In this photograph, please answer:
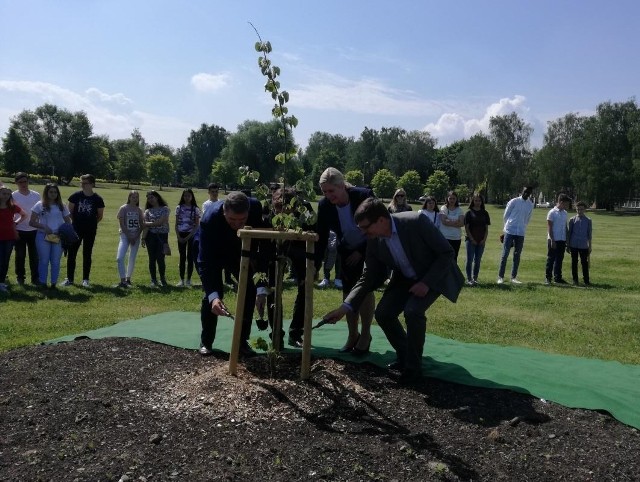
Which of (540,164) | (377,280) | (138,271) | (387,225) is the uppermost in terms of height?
(540,164)

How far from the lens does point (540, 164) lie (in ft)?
229

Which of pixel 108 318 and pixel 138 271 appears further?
pixel 138 271

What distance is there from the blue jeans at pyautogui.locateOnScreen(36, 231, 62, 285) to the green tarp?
373 cm

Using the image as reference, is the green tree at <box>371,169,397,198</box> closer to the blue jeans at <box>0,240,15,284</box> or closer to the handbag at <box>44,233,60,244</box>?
the handbag at <box>44,233,60,244</box>

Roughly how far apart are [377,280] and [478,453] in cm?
190

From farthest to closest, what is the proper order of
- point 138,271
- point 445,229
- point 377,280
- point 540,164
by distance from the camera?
point 540,164 < point 138,271 < point 445,229 < point 377,280

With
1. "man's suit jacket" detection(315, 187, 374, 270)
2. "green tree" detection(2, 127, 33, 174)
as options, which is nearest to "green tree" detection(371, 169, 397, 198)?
"green tree" detection(2, 127, 33, 174)

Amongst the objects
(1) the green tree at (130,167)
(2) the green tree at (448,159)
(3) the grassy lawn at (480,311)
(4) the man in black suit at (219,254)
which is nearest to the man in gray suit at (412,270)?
(4) the man in black suit at (219,254)

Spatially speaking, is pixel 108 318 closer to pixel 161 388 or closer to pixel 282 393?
pixel 161 388

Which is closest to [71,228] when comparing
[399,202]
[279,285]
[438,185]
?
[399,202]

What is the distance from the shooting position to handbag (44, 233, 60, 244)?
1040 cm

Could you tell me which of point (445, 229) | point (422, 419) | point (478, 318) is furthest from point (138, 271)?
point (422, 419)

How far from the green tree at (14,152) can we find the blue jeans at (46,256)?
2460 inches

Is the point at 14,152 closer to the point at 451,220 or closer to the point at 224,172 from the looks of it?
the point at 224,172
